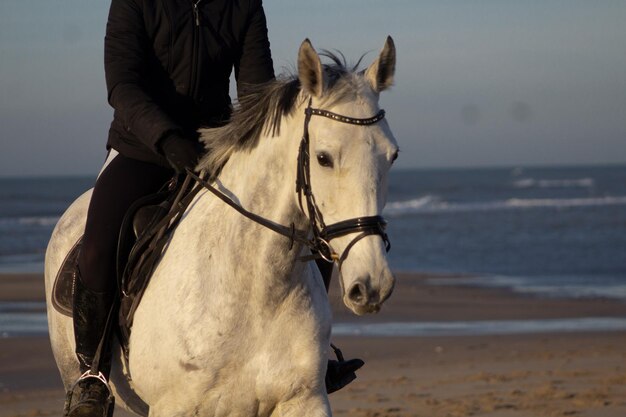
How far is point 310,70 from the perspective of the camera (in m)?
4.08

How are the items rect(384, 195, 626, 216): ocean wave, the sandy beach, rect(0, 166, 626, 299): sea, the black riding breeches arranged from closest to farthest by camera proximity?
the black riding breeches → the sandy beach → rect(0, 166, 626, 299): sea → rect(384, 195, 626, 216): ocean wave

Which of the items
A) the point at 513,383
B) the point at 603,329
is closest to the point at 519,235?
the point at 603,329

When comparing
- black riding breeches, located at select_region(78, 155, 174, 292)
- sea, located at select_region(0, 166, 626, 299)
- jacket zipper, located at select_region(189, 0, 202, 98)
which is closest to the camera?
black riding breeches, located at select_region(78, 155, 174, 292)

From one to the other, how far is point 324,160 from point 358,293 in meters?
0.52

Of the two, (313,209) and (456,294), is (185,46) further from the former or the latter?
(456,294)

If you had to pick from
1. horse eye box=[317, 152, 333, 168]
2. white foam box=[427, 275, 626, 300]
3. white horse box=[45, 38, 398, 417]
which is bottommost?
white foam box=[427, 275, 626, 300]

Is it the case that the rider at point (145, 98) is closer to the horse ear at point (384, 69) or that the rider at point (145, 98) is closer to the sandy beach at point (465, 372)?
the horse ear at point (384, 69)

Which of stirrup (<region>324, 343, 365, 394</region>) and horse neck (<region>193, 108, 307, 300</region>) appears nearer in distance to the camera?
horse neck (<region>193, 108, 307, 300</region>)

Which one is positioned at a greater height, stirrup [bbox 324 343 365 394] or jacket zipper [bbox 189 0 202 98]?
jacket zipper [bbox 189 0 202 98]

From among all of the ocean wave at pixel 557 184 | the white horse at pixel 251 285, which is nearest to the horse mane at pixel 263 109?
the white horse at pixel 251 285

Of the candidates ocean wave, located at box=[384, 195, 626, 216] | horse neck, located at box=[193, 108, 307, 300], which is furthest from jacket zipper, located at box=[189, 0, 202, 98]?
ocean wave, located at box=[384, 195, 626, 216]

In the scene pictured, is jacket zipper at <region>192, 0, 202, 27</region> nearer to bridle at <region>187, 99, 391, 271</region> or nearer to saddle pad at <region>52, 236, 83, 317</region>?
bridle at <region>187, 99, 391, 271</region>

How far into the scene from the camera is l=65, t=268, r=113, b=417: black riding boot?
4996mm

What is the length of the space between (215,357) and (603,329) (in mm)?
10167
